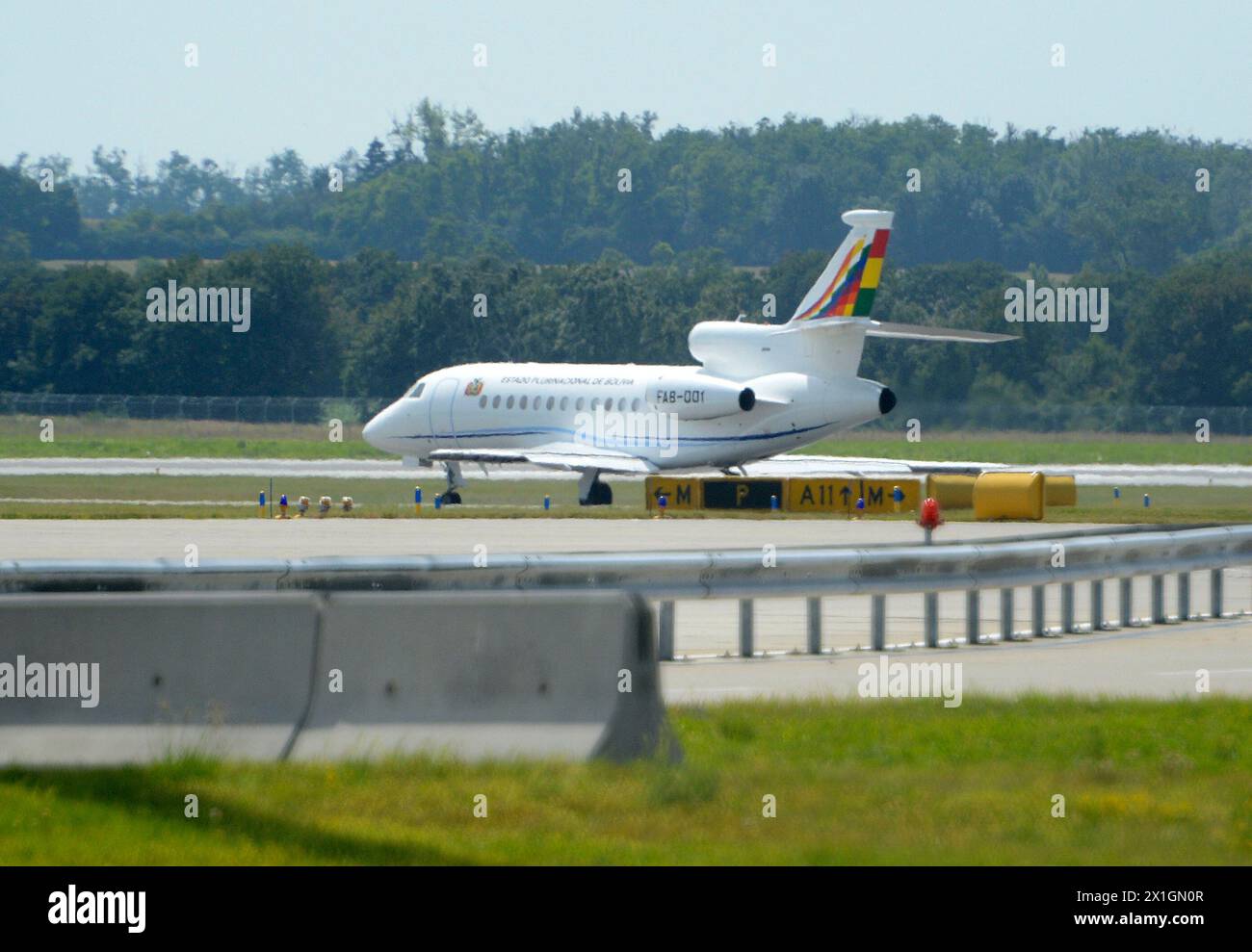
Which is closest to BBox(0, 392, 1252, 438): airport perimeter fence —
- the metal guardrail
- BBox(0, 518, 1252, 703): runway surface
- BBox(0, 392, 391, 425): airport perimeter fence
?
BBox(0, 392, 391, 425): airport perimeter fence

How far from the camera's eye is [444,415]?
4691 cm

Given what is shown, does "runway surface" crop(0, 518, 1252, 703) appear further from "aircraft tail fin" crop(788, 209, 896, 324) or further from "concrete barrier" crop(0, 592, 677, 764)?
"aircraft tail fin" crop(788, 209, 896, 324)

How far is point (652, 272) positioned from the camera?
122312 millimetres

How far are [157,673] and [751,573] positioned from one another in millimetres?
7225

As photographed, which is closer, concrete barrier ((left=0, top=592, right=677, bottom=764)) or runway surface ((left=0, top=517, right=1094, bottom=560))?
concrete barrier ((left=0, top=592, right=677, bottom=764))

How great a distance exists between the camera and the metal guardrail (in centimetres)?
1552

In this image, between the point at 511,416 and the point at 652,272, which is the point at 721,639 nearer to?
the point at 511,416

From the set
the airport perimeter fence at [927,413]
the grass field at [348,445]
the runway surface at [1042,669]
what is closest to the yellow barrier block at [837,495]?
the airport perimeter fence at [927,413]

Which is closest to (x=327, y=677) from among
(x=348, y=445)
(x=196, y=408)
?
(x=348, y=445)

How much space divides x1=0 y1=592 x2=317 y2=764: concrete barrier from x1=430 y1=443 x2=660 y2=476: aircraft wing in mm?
31967

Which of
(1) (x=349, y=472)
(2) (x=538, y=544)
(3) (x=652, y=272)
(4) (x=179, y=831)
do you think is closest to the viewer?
(4) (x=179, y=831)

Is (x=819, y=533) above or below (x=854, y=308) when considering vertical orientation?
below
